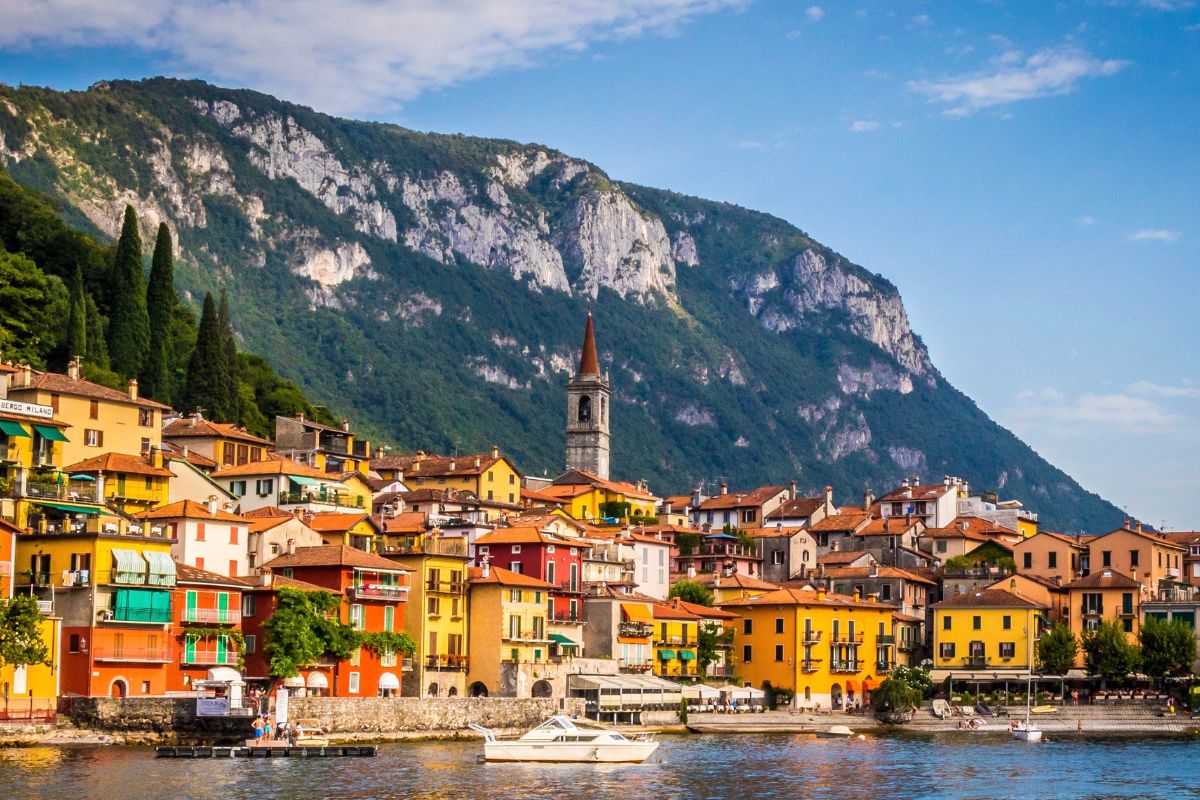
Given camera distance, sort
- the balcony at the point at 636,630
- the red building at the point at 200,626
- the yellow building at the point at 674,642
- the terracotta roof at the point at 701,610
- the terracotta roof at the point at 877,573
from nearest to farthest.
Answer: the red building at the point at 200,626
the balcony at the point at 636,630
the yellow building at the point at 674,642
the terracotta roof at the point at 701,610
the terracotta roof at the point at 877,573

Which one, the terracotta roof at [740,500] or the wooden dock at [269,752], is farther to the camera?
the terracotta roof at [740,500]

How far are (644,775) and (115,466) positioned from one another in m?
36.0

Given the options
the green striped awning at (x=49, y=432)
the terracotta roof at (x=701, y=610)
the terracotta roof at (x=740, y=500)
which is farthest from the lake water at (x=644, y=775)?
the terracotta roof at (x=740, y=500)

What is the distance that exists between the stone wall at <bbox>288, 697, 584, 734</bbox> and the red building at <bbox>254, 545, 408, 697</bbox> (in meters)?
2.77

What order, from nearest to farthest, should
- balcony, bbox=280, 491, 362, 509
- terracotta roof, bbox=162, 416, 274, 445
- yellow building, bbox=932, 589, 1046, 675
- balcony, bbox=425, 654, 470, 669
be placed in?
1. balcony, bbox=425, 654, 470, 669
2. balcony, bbox=280, 491, 362, 509
3. terracotta roof, bbox=162, 416, 274, 445
4. yellow building, bbox=932, 589, 1046, 675

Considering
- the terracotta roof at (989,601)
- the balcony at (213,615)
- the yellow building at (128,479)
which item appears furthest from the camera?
the terracotta roof at (989,601)

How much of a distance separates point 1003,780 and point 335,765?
2632 cm

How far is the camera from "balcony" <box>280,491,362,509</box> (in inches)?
4365

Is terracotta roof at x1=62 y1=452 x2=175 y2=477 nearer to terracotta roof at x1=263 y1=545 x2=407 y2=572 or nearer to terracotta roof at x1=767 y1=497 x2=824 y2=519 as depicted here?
terracotta roof at x1=263 y1=545 x2=407 y2=572

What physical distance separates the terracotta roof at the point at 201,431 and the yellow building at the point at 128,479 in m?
19.3

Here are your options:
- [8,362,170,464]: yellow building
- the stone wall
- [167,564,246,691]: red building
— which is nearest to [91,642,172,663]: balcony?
[167,564,246,691]: red building

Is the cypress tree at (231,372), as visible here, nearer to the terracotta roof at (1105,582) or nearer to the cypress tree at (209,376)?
the cypress tree at (209,376)

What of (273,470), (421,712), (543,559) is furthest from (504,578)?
(273,470)

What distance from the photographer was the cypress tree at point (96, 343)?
124 meters
